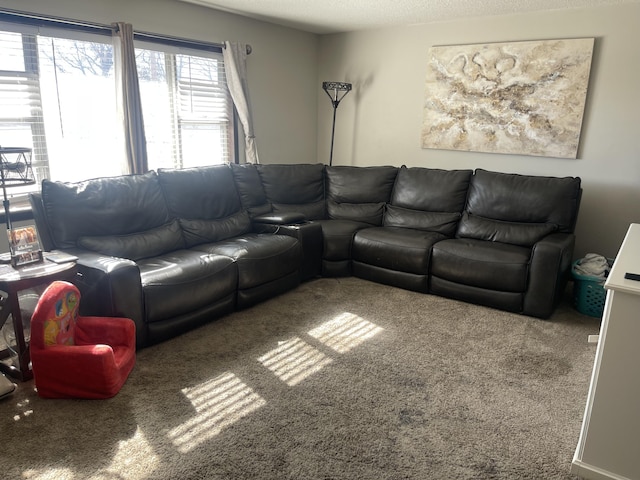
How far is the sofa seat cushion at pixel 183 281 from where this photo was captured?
109 inches

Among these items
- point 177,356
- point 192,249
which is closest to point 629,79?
point 192,249

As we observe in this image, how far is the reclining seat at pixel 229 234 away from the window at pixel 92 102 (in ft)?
1.68

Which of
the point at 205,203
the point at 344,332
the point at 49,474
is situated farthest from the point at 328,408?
the point at 205,203

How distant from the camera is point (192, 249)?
352 cm

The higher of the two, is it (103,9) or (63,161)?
(103,9)

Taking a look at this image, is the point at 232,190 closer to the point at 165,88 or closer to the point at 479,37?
the point at 165,88

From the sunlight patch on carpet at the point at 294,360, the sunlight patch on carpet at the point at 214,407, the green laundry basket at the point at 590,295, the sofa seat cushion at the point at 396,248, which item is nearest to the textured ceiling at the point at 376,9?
the sofa seat cushion at the point at 396,248

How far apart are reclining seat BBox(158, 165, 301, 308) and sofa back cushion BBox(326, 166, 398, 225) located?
97 cm

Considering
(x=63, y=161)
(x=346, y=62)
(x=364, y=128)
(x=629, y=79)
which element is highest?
(x=346, y=62)

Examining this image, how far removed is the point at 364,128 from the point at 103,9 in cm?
282

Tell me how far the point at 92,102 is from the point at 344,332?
259cm

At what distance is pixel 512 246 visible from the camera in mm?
3592

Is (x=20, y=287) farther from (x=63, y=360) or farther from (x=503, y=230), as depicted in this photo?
(x=503, y=230)

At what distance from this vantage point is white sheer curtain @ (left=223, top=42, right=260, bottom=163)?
4379 mm
